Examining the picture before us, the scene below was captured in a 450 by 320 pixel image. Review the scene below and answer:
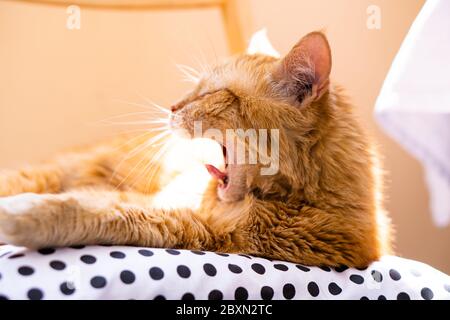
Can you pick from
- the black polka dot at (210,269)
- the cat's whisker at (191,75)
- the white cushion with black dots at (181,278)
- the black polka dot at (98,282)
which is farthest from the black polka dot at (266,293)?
the cat's whisker at (191,75)

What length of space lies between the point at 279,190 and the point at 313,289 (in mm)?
275

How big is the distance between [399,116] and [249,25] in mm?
1137

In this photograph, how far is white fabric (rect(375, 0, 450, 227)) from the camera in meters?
1.06

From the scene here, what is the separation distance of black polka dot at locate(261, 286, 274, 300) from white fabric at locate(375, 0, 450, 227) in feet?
1.37

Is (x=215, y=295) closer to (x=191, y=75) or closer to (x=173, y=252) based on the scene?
(x=173, y=252)

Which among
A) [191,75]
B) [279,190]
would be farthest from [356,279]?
[191,75]

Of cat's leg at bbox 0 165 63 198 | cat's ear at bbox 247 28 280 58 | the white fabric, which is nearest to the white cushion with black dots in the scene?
the white fabric

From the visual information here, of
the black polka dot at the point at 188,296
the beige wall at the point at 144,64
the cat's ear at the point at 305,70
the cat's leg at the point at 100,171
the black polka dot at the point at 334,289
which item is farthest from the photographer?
the beige wall at the point at 144,64

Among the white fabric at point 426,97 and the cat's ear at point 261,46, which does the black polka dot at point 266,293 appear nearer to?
the white fabric at point 426,97

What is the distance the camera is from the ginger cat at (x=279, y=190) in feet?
3.62

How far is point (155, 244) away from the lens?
1086mm

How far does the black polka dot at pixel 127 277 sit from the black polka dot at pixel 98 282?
33 millimetres

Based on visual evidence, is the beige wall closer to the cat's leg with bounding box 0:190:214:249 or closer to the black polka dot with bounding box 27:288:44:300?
the cat's leg with bounding box 0:190:214:249
